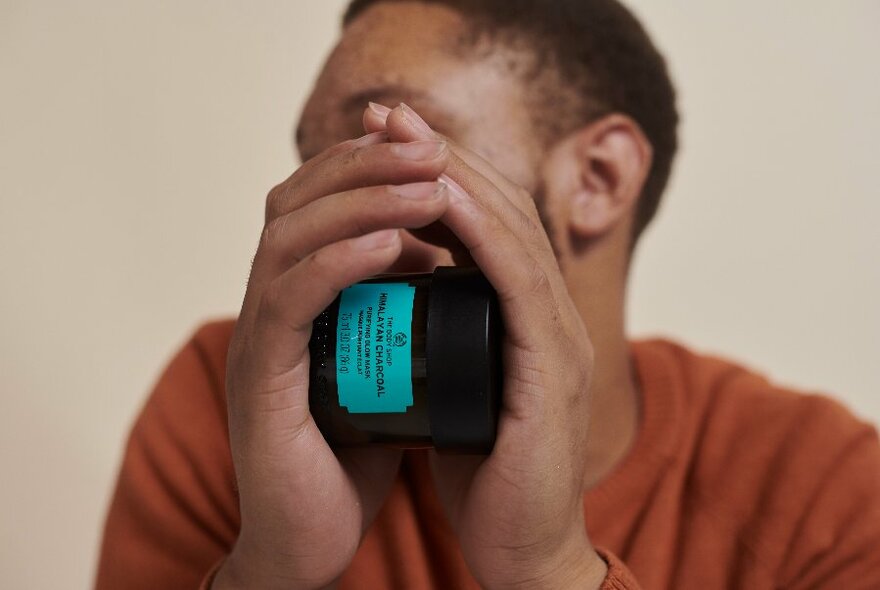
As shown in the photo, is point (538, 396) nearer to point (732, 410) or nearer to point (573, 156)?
point (573, 156)

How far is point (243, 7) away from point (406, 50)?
60cm

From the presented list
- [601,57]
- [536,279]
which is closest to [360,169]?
[536,279]

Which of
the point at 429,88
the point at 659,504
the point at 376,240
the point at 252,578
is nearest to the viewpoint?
the point at 376,240

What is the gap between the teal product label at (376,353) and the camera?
0.60 m

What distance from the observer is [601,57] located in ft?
3.40

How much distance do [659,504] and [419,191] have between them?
21.7 inches

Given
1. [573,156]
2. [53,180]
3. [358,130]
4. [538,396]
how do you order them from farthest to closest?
[53,180] → [573,156] → [358,130] → [538,396]

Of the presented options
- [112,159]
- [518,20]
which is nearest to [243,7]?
[112,159]

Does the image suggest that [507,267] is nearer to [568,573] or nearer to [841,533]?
[568,573]

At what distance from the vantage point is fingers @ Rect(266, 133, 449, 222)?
608 mm

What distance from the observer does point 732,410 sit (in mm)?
1079

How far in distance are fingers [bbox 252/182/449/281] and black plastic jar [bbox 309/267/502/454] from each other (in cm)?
4

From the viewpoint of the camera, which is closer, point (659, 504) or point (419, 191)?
point (419, 191)

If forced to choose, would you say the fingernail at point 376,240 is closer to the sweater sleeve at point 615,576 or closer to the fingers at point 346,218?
the fingers at point 346,218
